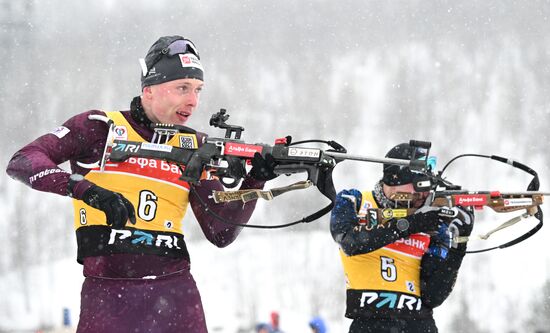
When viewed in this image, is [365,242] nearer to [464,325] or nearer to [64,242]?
[464,325]

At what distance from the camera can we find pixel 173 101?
284 centimetres

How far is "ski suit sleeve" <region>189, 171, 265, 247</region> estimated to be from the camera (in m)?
2.88

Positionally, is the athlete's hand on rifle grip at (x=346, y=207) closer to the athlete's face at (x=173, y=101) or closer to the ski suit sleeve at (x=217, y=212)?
the ski suit sleeve at (x=217, y=212)

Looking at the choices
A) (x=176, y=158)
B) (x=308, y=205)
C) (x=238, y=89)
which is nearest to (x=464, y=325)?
(x=308, y=205)

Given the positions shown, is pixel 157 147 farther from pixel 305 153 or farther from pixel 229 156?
pixel 305 153

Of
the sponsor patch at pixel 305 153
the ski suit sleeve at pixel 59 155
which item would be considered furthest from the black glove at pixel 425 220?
the ski suit sleeve at pixel 59 155

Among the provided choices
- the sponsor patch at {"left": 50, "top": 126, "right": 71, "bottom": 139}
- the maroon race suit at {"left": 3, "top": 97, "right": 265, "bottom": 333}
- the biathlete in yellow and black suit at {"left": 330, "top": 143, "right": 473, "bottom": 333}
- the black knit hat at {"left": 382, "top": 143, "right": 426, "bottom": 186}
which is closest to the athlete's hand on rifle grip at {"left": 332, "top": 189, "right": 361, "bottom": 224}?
the biathlete in yellow and black suit at {"left": 330, "top": 143, "right": 473, "bottom": 333}

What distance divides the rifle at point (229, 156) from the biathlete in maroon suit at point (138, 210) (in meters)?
0.05

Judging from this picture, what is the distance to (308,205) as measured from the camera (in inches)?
621

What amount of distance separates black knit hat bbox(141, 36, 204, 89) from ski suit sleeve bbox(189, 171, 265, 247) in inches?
17.3

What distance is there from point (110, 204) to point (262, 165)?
22.4 inches

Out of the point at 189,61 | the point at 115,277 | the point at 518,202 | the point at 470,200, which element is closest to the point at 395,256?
the point at 470,200

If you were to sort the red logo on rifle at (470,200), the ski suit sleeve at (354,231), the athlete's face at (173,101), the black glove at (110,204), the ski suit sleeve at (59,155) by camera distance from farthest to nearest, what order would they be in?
the red logo on rifle at (470,200) → the ski suit sleeve at (354,231) → the athlete's face at (173,101) → the ski suit sleeve at (59,155) → the black glove at (110,204)

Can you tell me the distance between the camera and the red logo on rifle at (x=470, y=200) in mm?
3938
